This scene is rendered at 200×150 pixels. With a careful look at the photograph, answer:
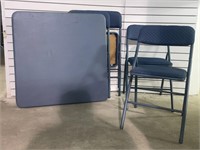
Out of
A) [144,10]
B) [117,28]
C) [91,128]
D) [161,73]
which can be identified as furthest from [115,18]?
[91,128]

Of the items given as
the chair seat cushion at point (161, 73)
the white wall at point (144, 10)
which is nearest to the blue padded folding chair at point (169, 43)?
the chair seat cushion at point (161, 73)

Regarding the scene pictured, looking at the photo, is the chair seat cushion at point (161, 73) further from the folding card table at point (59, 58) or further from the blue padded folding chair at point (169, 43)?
the folding card table at point (59, 58)

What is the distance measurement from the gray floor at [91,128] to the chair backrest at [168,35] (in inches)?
31.8

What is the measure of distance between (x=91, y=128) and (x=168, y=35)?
1.15 m

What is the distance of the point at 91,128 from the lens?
1.97 meters

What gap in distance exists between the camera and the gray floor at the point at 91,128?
1700 mm

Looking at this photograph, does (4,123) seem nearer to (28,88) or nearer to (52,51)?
(28,88)

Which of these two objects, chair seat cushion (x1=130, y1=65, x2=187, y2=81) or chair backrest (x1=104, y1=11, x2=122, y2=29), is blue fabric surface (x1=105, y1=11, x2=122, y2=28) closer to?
chair backrest (x1=104, y1=11, x2=122, y2=29)

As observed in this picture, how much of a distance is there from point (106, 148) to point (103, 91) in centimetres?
110

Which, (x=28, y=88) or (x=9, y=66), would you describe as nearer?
(x=28, y=88)

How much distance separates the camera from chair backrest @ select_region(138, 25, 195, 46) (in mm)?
1885

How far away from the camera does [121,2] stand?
288 cm

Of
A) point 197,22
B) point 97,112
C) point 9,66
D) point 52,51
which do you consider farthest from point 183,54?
point 9,66

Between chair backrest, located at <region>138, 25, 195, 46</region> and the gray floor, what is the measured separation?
808 millimetres
